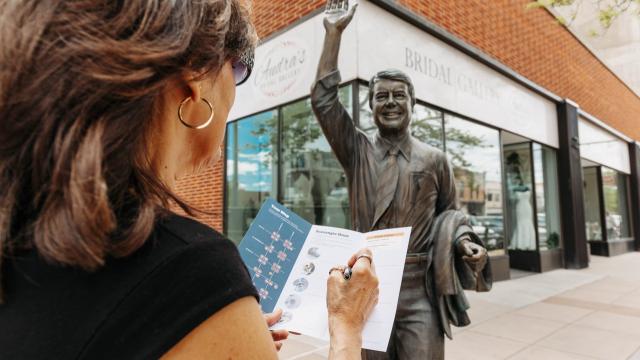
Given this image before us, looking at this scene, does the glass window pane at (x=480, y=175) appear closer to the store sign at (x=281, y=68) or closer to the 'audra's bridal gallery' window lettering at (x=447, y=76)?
the 'audra's bridal gallery' window lettering at (x=447, y=76)

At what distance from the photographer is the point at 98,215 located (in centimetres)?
70

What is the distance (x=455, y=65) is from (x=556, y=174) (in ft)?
20.3

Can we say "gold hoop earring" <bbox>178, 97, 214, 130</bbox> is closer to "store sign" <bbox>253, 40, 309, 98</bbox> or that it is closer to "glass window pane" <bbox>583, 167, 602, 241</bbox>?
"store sign" <bbox>253, 40, 309, 98</bbox>

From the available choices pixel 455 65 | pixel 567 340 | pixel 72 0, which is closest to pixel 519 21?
pixel 455 65

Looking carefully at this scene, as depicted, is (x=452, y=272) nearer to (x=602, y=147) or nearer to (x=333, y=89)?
(x=333, y=89)

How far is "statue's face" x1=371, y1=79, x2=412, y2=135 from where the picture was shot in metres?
2.53

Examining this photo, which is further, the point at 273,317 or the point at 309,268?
the point at 309,268

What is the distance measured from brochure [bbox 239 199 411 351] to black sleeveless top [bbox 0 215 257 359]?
2.33ft

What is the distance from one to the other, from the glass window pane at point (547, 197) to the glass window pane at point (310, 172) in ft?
23.9

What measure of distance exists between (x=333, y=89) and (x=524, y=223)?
10346 mm

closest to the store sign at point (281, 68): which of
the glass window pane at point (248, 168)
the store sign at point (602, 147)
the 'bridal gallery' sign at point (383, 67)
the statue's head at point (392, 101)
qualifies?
the 'bridal gallery' sign at point (383, 67)

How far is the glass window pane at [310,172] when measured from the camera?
21.4 feet

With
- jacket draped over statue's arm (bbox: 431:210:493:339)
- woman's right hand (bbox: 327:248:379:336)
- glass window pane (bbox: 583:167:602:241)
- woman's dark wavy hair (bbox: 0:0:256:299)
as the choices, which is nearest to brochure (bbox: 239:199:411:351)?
woman's right hand (bbox: 327:248:379:336)

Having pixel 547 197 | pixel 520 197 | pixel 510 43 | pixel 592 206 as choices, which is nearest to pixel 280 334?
pixel 510 43
